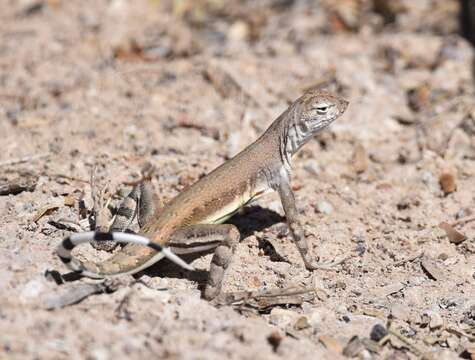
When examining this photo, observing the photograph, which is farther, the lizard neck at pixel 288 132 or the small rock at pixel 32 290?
the lizard neck at pixel 288 132

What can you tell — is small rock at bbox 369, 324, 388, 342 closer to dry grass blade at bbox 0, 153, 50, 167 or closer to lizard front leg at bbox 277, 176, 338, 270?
lizard front leg at bbox 277, 176, 338, 270

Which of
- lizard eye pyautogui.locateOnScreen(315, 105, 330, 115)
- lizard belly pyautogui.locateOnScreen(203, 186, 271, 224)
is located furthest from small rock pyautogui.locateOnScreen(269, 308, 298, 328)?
lizard eye pyautogui.locateOnScreen(315, 105, 330, 115)

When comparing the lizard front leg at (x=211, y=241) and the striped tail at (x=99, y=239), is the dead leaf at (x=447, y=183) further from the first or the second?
the striped tail at (x=99, y=239)

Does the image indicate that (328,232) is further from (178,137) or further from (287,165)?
(178,137)

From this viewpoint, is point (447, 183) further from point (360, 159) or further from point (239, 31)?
point (239, 31)

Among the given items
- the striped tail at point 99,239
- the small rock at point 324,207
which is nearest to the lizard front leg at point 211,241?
the striped tail at point 99,239

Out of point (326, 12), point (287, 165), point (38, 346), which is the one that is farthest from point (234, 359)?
point (326, 12)
